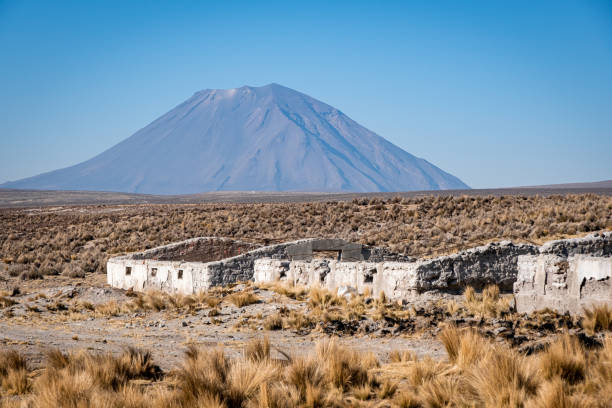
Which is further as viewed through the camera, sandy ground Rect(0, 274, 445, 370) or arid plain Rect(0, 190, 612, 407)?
sandy ground Rect(0, 274, 445, 370)

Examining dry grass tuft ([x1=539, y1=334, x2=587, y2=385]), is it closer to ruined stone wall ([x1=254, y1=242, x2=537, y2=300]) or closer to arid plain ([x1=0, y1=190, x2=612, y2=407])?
arid plain ([x1=0, y1=190, x2=612, y2=407])

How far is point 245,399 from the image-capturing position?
624 centimetres

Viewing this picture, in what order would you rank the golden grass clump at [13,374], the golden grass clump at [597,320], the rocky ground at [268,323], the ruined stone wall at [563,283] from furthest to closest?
the ruined stone wall at [563,283], the rocky ground at [268,323], the golden grass clump at [597,320], the golden grass clump at [13,374]

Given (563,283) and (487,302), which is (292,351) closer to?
(487,302)

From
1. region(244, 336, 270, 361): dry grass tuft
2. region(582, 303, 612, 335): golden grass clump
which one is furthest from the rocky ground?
region(244, 336, 270, 361): dry grass tuft

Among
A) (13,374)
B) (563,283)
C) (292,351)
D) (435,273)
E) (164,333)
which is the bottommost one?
(164,333)

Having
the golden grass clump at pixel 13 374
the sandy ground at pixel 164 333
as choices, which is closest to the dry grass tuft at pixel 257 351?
the sandy ground at pixel 164 333

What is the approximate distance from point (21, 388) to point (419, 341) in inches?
208

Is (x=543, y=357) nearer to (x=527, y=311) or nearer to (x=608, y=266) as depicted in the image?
(x=608, y=266)

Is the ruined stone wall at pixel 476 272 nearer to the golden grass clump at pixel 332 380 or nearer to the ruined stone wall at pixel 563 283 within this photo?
the ruined stone wall at pixel 563 283

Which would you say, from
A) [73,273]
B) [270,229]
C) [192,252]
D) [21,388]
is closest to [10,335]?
[21,388]

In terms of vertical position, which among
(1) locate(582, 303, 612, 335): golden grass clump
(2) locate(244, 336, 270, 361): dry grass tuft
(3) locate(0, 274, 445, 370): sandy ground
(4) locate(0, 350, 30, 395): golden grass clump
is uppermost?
(1) locate(582, 303, 612, 335): golden grass clump

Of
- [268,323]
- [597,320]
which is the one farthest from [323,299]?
[597,320]

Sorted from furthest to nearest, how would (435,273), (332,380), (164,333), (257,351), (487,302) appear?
(435,273) < (164,333) < (487,302) < (257,351) < (332,380)
